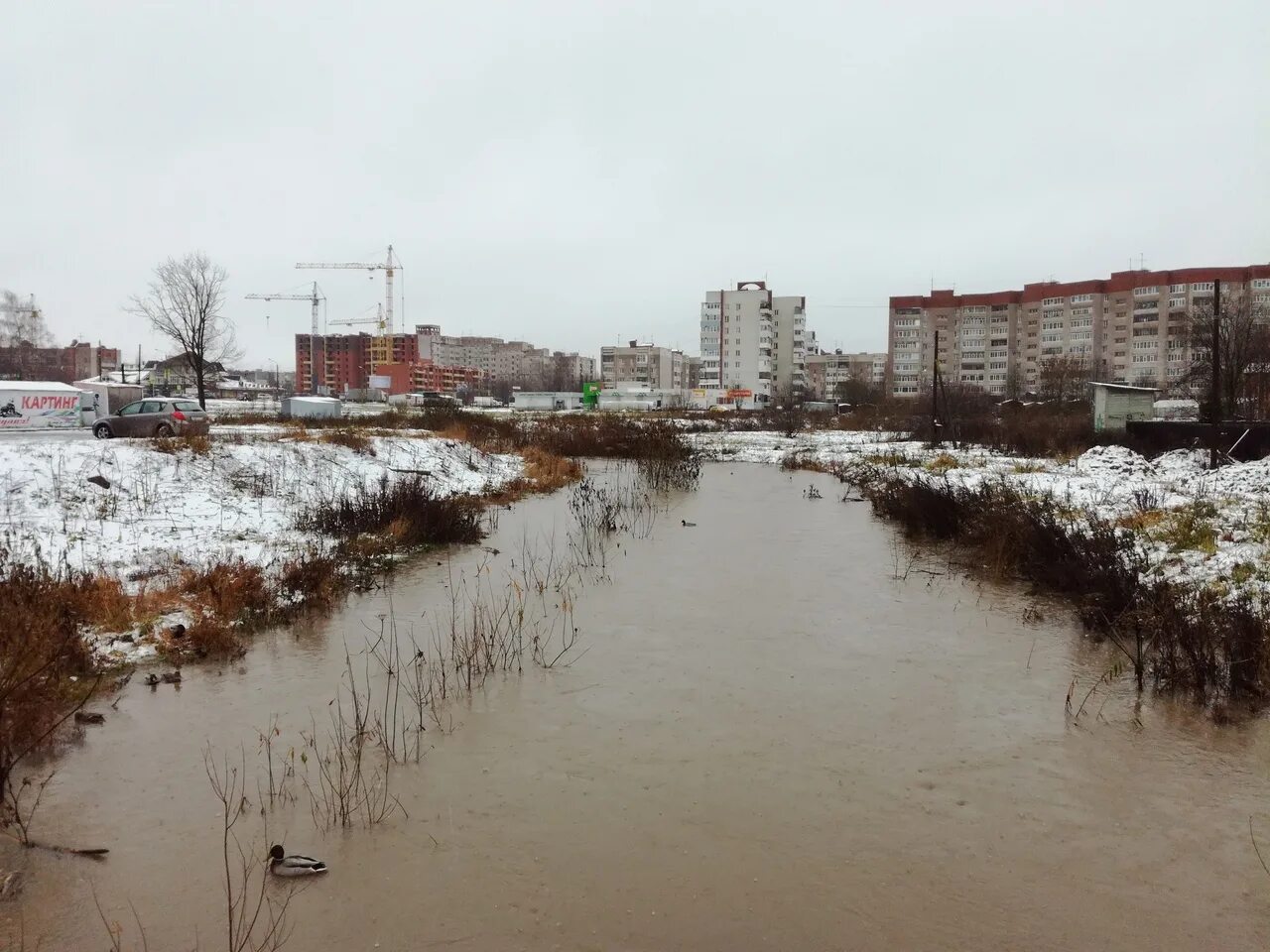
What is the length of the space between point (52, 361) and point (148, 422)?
85733 mm

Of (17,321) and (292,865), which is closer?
(292,865)

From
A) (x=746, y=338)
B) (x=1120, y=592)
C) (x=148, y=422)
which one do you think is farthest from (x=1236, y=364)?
(x=746, y=338)

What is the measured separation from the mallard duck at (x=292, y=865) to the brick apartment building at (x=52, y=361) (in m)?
53.3

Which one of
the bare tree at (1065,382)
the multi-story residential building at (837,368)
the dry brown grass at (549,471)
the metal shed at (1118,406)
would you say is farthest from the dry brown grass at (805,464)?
the multi-story residential building at (837,368)

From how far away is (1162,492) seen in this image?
50.1ft

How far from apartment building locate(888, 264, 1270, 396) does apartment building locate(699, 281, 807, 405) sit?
44.1ft

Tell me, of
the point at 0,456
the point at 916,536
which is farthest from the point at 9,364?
the point at 916,536

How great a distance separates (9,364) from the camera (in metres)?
71.7

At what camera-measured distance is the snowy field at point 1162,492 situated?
31.6 ft

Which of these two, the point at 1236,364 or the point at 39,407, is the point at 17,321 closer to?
the point at 39,407

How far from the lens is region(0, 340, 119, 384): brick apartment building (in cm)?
7188

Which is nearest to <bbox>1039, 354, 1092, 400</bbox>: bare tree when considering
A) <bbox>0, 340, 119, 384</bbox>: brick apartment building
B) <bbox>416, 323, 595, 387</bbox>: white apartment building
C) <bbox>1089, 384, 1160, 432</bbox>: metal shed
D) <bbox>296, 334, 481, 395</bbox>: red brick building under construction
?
<bbox>1089, 384, 1160, 432</bbox>: metal shed

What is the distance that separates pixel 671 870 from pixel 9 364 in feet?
286

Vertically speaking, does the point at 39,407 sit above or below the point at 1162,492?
above
